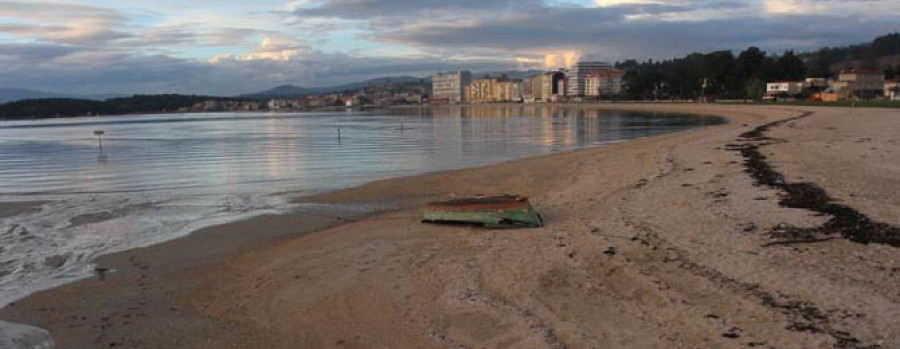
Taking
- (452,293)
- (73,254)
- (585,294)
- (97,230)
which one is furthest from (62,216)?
(585,294)

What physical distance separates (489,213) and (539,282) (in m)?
3.41

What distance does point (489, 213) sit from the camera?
33.6ft

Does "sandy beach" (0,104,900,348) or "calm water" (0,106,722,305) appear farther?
"calm water" (0,106,722,305)

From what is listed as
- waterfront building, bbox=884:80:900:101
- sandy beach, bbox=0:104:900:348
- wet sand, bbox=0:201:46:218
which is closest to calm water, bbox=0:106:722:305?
wet sand, bbox=0:201:46:218

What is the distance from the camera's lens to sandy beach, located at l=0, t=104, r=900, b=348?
17.7 feet

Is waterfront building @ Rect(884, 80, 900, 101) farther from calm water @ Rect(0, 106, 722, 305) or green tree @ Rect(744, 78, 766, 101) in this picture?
calm water @ Rect(0, 106, 722, 305)

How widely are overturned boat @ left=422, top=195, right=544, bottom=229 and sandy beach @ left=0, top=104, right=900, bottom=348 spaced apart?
0.22m

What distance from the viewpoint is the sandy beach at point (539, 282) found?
541 cm

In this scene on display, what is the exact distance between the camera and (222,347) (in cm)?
582

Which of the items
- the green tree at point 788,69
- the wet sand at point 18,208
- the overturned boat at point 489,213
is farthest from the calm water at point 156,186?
the green tree at point 788,69

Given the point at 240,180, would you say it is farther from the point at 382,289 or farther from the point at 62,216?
the point at 382,289

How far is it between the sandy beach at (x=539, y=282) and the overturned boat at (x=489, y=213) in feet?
0.71

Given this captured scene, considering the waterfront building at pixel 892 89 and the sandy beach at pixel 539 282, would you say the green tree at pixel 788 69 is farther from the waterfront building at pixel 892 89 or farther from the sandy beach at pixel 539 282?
the sandy beach at pixel 539 282

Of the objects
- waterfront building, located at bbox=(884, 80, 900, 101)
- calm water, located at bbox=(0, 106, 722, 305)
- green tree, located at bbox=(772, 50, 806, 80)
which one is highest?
green tree, located at bbox=(772, 50, 806, 80)
